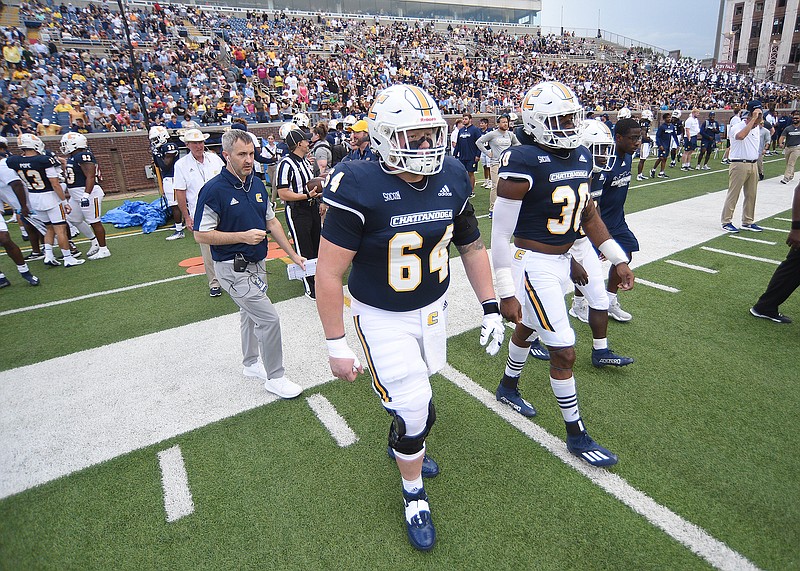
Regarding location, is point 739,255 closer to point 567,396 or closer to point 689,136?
point 567,396

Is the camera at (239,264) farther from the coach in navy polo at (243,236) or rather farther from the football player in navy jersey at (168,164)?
the football player in navy jersey at (168,164)

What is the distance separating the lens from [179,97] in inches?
Answer: 849

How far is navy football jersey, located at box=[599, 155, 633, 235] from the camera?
4883mm

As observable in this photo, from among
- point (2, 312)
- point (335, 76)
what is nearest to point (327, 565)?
point (2, 312)

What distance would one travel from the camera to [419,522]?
8.96ft

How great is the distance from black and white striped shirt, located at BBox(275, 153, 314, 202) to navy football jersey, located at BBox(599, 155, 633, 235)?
11.6 ft

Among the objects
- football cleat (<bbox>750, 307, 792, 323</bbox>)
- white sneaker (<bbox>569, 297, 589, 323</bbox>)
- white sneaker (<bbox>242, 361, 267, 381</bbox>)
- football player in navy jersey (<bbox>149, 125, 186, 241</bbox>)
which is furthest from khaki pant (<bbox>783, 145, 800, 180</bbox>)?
football player in navy jersey (<bbox>149, 125, 186, 241</bbox>)

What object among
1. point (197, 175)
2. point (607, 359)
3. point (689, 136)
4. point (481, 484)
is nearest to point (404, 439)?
point (481, 484)

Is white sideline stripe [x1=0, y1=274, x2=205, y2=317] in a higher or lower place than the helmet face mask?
lower

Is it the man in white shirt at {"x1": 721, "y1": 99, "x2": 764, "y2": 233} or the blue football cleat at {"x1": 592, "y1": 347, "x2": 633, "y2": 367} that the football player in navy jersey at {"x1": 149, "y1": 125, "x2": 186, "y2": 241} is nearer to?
the blue football cleat at {"x1": 592, "y1": 347, "x2": 633, "y2": 367}

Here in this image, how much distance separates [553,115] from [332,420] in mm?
2821

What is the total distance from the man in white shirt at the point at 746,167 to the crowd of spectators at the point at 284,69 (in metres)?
15.1

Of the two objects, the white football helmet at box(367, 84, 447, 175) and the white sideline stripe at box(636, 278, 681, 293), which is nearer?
the white football helmet at box(367, 84, 447, 175)

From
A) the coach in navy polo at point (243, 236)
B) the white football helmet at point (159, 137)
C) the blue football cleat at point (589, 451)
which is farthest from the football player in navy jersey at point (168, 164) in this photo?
the blue football cleat at point (589, 451)
